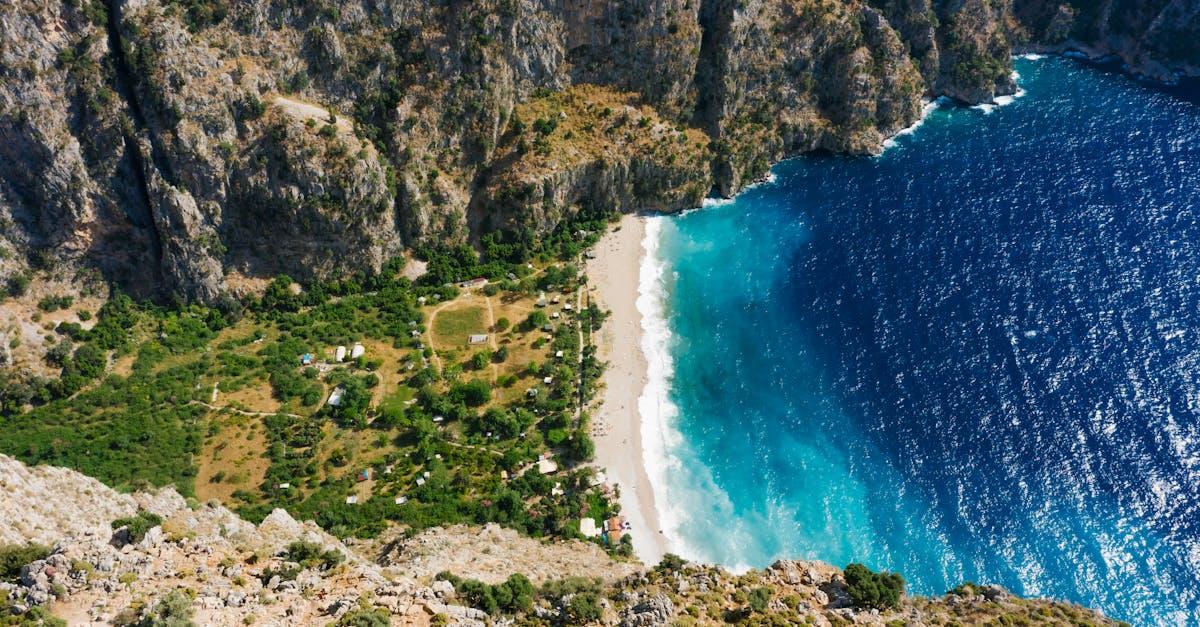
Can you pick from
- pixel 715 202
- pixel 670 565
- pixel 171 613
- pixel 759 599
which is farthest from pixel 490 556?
pixel 715 202

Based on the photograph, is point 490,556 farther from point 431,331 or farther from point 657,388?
point 431,331

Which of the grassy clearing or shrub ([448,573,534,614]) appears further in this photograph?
the grassy clearing

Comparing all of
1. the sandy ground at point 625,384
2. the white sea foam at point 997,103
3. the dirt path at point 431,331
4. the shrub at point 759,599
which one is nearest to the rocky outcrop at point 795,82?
the white sea foam at point 997,103

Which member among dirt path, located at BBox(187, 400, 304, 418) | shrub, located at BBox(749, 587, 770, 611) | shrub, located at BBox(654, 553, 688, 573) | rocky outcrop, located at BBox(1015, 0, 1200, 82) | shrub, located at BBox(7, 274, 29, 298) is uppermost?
rocky outcrop, located at BBox(1015, 0, 1200, 82)

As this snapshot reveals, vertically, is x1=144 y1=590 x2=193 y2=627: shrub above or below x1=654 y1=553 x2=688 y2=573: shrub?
below

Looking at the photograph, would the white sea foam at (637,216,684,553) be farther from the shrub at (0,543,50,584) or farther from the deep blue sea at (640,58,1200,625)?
the shrub at (0,543,50,584)

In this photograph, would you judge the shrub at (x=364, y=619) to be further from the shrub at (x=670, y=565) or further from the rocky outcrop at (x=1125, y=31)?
the rocky outcrop at (x=1125, y=31)

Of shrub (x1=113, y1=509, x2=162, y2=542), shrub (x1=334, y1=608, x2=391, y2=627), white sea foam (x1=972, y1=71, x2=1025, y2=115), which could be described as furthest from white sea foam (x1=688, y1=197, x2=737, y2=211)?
shrub (x1=113, y1=509, x2=162, y2=542)

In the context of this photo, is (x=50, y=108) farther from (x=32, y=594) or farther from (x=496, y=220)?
(x=32, y=594)
